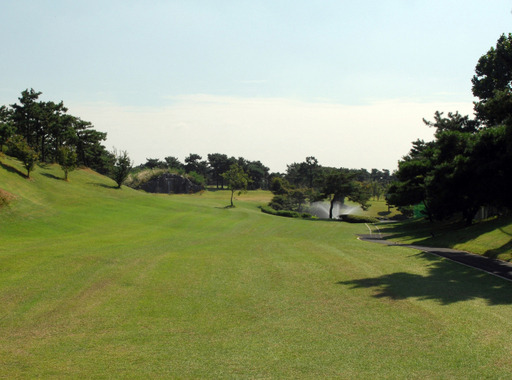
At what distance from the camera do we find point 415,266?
21.5 metres

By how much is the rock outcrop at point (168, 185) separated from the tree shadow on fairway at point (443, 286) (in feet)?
383

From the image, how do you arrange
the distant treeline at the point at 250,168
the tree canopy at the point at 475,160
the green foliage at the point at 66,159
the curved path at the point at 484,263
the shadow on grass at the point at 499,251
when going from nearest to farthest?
the curved path at the point at 484,263, the shadow on grass at the point at 499,251, the tree canopy at the point at 475,160, the green foliage at the point at 66,159, the distant treeline at the point at 250,168

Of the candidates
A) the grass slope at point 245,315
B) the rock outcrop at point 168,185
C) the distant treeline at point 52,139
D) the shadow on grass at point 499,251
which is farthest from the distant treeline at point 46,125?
the shadow on grass at point 499,251

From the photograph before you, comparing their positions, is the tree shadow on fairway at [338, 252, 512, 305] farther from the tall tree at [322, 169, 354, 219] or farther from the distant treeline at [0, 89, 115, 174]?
the tall tree at [322, 169, 354, 219]

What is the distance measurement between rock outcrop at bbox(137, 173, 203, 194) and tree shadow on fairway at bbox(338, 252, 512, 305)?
117m

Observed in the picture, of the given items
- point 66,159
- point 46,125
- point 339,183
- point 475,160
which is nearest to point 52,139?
point 46,125

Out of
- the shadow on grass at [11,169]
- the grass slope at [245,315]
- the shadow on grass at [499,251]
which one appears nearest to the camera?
the grass slope at [245,315]

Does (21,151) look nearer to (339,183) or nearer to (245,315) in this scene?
(245,315)

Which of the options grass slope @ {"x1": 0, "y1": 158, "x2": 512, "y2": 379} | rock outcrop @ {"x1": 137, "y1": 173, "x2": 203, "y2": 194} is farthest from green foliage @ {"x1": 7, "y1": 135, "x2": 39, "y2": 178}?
rock outcrop @ {"x1": 137, "y1": 173, "x2": 203, "y2": 194}

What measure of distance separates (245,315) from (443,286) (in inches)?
343

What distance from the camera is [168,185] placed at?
430 feet

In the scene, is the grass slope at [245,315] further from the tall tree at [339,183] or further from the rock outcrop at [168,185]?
the rock outcrop at [168,185]

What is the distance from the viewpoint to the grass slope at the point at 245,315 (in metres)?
8.57

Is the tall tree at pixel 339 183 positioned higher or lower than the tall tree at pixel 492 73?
lower
